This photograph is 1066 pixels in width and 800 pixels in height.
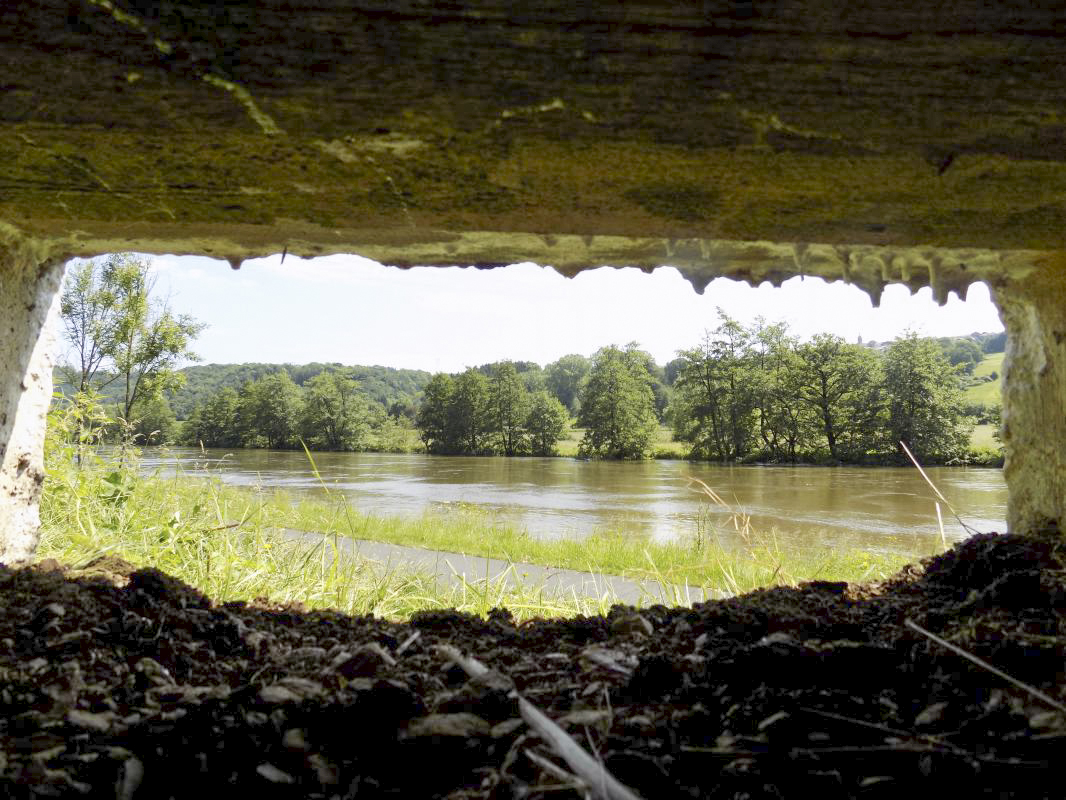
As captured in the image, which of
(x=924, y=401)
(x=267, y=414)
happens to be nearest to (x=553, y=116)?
(x=924, y=401)

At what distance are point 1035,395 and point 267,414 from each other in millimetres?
27550

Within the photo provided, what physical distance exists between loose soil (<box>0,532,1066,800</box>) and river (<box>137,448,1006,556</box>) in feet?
11.3

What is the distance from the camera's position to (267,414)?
25.8 m

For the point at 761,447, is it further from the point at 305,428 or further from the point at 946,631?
the point at 946,631

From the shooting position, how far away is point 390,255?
3.65ft

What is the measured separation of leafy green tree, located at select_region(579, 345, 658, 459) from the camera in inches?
1270

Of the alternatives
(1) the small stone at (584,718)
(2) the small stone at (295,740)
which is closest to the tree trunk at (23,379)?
(2) the small stone at (295,740)

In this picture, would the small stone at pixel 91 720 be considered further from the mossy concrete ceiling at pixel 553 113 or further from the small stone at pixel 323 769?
the mossy concrete ceiling at pixel 553 113

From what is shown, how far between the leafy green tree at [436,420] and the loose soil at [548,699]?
3169cm

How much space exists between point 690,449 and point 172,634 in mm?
31015

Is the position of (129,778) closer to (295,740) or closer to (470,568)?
(295,740)

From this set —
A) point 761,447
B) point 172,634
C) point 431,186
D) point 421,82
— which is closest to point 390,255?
point 431,186

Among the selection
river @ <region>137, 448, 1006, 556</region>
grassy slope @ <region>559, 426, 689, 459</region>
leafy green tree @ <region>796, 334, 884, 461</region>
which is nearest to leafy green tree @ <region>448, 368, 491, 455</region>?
grassy slope @ <region>559, 426, 689, 459</region>

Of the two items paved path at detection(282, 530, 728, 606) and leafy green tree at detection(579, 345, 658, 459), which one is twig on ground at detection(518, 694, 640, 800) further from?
leafy green tree at detection(579, 345, 658, 459)
